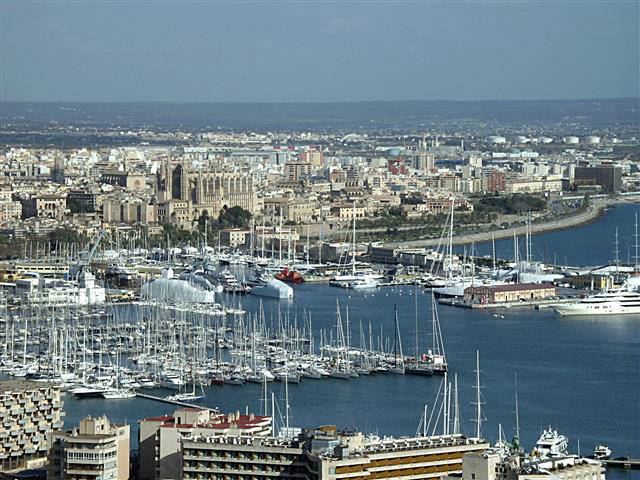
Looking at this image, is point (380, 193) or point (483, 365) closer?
point (483, 365)

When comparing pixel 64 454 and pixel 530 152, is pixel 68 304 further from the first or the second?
pixel 530 152

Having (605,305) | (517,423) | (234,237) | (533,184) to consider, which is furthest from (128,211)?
(517,423)

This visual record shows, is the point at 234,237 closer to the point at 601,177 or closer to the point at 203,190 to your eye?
the point at 203,190

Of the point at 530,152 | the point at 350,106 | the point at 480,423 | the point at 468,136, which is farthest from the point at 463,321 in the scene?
the point at 350,106

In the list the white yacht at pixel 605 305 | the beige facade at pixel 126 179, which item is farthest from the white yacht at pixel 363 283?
the beige facade at pixel 126 179

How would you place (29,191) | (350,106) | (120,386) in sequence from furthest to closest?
(350,106) < (29,191) < (120,386)

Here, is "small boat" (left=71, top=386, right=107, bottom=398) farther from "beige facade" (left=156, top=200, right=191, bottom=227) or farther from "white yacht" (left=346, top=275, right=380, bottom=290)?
"beige facade" (left=156, top=200, right=191, bottom=227)
